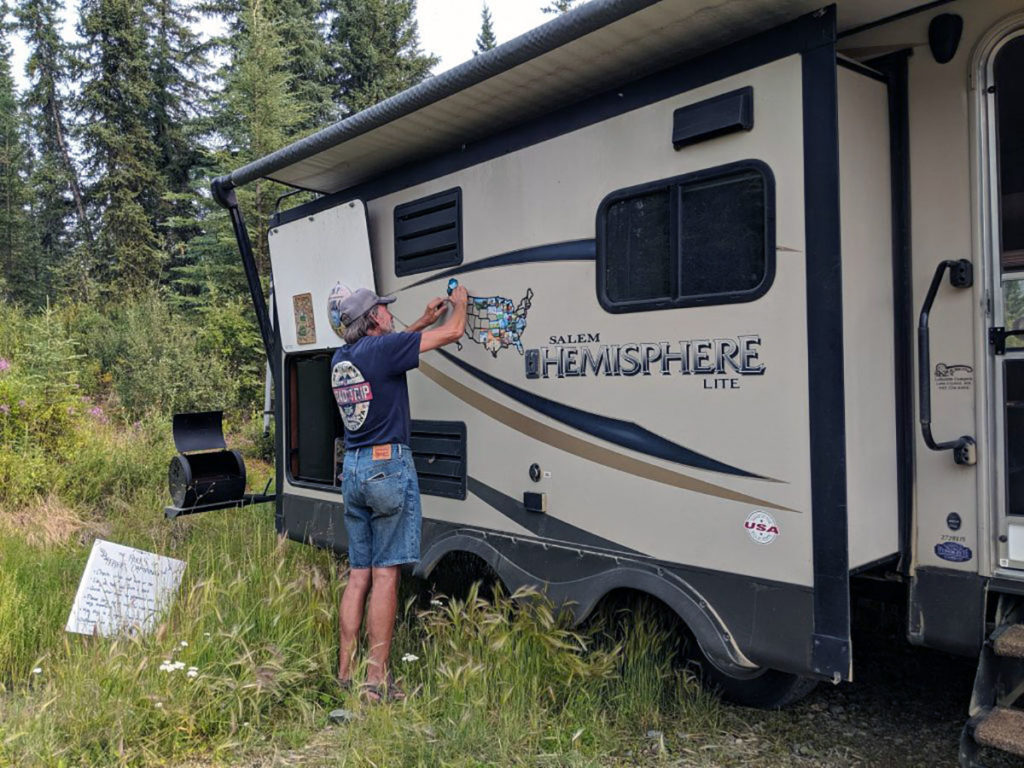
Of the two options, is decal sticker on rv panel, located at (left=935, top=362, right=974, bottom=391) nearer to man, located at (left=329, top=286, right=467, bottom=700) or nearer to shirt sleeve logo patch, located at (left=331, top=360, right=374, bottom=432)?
man, located at (left=329, top=286, right=467, bottom=700)

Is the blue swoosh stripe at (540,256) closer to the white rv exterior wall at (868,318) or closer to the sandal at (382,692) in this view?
the white rv exterior wall at (868,318)

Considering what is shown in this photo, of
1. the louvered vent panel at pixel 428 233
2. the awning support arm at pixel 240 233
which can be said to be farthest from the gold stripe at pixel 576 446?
the awning support arm at pixel 240 233

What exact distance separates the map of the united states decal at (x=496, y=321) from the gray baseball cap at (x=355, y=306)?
1.65 feet

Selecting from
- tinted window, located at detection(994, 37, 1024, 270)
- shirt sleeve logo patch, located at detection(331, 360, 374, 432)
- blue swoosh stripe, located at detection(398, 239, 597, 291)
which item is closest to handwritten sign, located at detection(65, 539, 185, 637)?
shirt sleeve logo patch, located at detection(331, 360, 374, 432)

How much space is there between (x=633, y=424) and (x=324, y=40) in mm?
24996

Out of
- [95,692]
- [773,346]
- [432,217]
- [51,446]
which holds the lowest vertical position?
[95,692]

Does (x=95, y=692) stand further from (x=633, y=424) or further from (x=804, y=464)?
(x=804, y=464)

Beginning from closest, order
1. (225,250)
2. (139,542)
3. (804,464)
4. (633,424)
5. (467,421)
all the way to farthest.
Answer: (804,464), (633,424), (467,421), (139,542), (225,250)

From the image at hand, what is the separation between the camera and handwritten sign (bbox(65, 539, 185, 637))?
13.5ft

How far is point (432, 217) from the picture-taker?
4602mm

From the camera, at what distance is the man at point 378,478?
392 centimetres

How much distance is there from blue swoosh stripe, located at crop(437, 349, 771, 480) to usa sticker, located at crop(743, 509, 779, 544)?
0.14 metres

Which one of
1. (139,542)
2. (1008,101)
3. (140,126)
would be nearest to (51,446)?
(139,542)

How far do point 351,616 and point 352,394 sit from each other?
103cm
